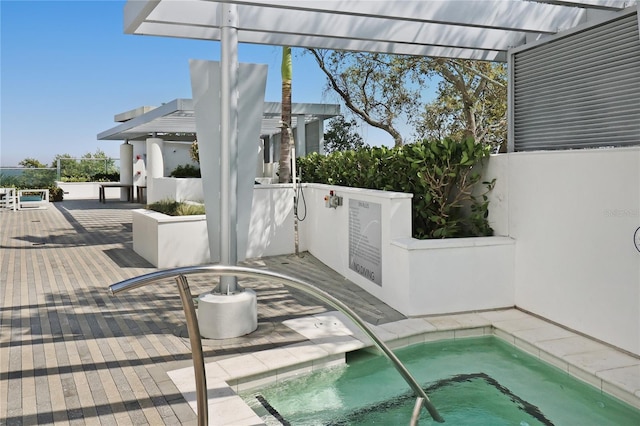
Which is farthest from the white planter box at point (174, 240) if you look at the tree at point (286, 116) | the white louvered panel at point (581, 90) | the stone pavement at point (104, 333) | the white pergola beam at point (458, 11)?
the white louvered panel at point (581, 90)

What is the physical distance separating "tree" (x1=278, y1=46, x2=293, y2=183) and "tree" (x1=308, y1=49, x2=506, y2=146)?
4122 mm

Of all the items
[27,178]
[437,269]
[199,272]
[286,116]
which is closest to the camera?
[199,272]

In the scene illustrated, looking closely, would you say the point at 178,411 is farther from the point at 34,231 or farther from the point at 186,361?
the point at 34,231

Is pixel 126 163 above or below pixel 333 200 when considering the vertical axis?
above

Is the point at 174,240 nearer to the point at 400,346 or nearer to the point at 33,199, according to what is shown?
the point at 400,346

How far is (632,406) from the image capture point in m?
3.61

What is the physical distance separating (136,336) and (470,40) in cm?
523

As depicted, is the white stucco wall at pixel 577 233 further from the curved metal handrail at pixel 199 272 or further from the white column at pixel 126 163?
the white column at pixel 126 163

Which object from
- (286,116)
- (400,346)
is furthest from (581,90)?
(286,116)

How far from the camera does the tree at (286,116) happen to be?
10.7 metres

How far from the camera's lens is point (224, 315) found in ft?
15.6

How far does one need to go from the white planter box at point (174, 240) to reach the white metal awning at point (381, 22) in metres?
3.16

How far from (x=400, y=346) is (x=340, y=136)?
18.7 meters

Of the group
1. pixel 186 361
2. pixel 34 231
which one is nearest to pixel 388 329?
Answer: pixel 186 361
